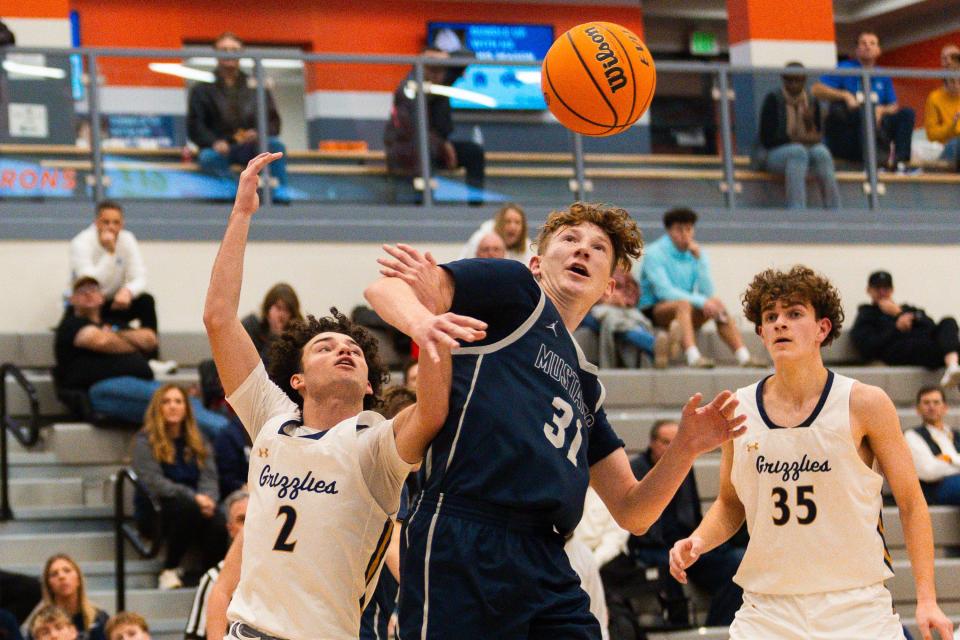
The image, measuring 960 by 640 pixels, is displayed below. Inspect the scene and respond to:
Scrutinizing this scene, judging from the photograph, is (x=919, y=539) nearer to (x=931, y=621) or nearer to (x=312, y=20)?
(x=931, y=621)

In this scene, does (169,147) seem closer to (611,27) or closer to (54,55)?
(54,55)

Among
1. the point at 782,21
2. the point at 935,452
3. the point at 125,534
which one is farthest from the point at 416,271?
the point at 782,21

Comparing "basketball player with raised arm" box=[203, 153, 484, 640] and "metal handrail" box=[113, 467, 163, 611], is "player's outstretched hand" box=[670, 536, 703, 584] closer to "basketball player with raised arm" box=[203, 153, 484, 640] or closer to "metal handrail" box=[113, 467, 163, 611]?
"basketball player with raised arm" box=[203, 153, 484, 640]

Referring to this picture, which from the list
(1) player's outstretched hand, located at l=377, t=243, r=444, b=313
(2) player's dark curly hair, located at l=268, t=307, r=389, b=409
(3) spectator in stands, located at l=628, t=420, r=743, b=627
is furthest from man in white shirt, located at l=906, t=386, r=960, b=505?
(1) player's outstretched hand, located at l=377, t=243, r=444, b=313

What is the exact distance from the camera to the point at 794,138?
12555mm

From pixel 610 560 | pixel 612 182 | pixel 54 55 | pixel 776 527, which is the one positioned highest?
pixel 54 55

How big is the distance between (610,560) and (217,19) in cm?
1155

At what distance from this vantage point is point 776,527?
5.15 m

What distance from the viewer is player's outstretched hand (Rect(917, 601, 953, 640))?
15.6ft

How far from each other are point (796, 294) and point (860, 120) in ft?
26.8

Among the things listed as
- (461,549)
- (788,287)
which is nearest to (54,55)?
(788,287)

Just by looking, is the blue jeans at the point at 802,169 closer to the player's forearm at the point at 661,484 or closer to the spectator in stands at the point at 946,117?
the spectator in stands at the point at 946,117

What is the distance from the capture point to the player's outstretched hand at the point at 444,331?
10.8 feet

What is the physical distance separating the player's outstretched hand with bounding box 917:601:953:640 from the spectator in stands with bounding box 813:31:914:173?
8359 mm
